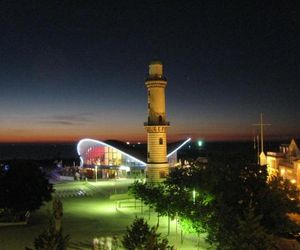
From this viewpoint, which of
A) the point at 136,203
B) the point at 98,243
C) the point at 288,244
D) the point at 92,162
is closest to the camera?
the point at 288,244

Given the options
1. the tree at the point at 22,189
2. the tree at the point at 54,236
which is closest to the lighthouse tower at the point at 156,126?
the tree at the point at 22,189

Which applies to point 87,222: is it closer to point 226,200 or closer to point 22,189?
point 22,189

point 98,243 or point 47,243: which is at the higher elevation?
point 47,243

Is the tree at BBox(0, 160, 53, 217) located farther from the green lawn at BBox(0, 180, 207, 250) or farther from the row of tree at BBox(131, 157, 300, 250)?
the row of tree at BBox(131, 157, 300, 250)

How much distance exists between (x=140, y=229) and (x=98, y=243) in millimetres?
7839

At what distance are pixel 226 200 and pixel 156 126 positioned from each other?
28.4m

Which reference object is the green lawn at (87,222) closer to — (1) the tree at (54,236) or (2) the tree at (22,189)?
(2) the tree at (22,189)

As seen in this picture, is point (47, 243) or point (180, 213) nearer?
point (47, 243)

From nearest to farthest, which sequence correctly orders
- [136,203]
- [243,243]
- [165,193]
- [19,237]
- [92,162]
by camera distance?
[243,243]
[19,237]
[165,193]
[136,203]
[92,162]

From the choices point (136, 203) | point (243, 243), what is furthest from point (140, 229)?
point (136, 203)

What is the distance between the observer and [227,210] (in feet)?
74.4

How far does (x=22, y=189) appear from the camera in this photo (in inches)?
1324

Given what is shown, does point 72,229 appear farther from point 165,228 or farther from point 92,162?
point 92,162

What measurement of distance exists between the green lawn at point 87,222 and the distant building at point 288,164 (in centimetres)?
1443
